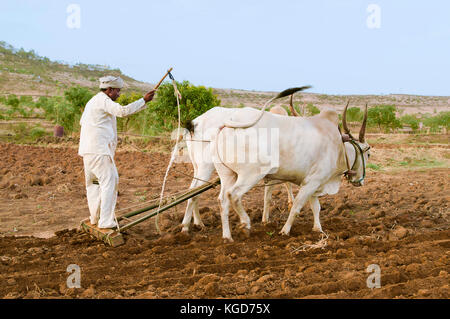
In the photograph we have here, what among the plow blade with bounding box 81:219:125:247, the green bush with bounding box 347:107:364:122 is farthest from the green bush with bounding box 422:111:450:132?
the plow blade with bounding box 81:219:125:247

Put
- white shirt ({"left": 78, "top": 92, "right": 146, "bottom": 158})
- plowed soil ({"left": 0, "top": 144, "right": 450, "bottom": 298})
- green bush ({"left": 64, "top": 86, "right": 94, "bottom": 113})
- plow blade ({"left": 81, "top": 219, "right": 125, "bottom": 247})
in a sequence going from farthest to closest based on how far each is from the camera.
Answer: green bush ({"left": 64, "top": 86, "right": 94, "bottom": 113}), white shirt ({"left": 78, "top": 92, "right": 146, "bottom": 158}), plow blade ({"left": 81, "top": 219, "right": 125, "bottom": 247}), plowed soil ({"left": 0, "top": 144, "right": 450, "bottom": 298})

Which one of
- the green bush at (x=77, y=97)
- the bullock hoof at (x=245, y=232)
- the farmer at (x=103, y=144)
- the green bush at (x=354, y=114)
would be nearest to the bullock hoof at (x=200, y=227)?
the bullock hoof at (x=245, y=232)

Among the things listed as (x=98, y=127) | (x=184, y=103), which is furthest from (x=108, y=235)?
(x=184, y=103)

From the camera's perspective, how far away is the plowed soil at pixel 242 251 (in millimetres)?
3402

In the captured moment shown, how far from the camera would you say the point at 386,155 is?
1416 centimetres

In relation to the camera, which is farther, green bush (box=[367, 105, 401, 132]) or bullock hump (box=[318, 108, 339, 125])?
green bush (box=[367, 105, 401, 132])

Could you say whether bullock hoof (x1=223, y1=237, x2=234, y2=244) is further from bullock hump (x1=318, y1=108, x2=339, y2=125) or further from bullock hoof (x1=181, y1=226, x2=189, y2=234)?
bullock hump (x1=318, y1=108, x2=339, y2=125)

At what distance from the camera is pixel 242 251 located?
4.52m

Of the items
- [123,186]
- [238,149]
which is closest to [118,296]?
[238,149]

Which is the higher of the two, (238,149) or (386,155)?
(238,149)

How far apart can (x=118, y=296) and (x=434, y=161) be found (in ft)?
42.1

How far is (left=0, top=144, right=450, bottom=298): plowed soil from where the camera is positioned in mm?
3402
